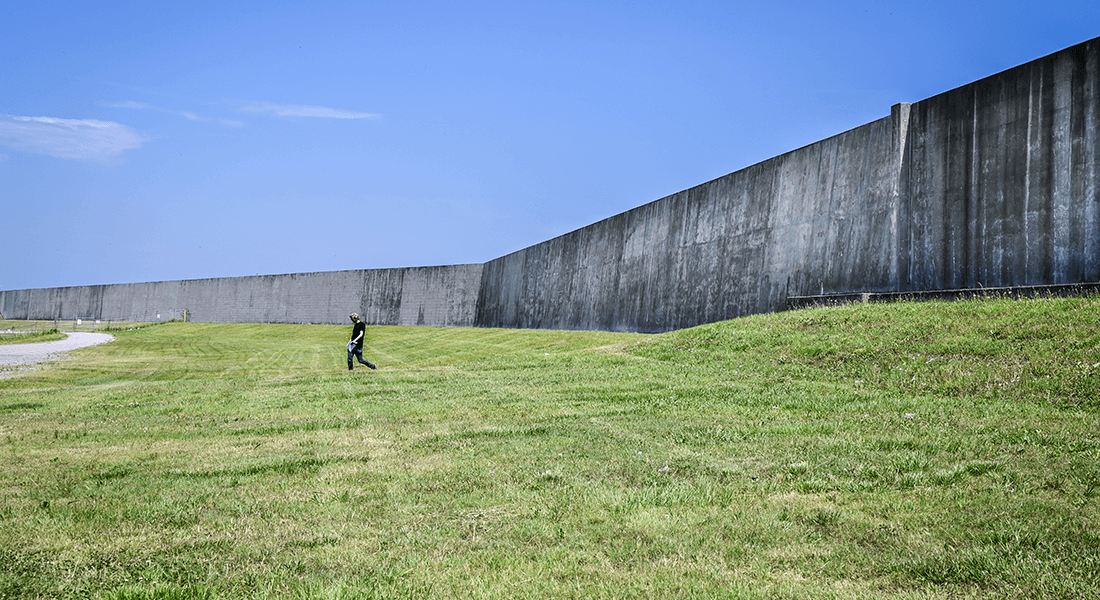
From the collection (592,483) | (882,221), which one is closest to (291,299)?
(882,221)

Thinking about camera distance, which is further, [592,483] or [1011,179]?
[1011,179]

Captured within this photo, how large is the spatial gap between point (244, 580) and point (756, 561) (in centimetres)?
263

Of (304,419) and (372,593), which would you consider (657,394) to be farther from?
(372,593)

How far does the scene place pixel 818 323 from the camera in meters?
17.7

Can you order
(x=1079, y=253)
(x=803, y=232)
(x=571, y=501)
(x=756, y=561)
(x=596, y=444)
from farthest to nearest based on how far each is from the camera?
(x=803, y=232) < (x=1079, y=253) < (x=596, y=444) < (x=571, y=501) < (x=756, y=561)

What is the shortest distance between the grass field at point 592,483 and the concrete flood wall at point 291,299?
34.8 metres

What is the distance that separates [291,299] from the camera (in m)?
59.2

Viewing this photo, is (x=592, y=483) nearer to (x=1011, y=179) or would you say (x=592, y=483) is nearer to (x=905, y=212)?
(x=1011, y=179)

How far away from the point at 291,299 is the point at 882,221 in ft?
156

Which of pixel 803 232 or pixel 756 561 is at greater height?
pixel 803 232

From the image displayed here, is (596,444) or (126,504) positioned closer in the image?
(126,504)

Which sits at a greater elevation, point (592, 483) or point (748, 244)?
point (748, 244)

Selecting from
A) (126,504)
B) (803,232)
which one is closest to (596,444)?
(126,504)

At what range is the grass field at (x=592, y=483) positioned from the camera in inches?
159
